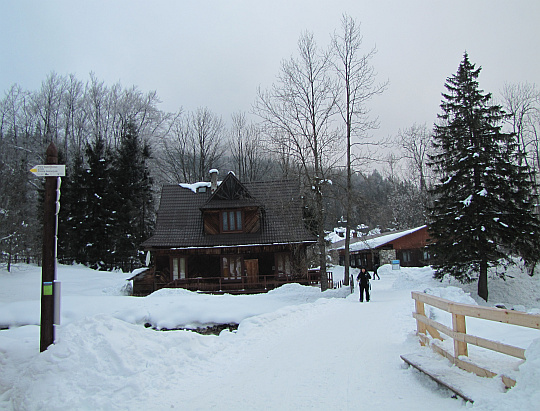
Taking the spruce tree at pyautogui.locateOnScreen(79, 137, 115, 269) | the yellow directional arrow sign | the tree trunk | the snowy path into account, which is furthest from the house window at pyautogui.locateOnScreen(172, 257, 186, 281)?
the yellow directional arrow sign

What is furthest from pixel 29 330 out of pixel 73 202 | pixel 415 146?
pixel 415 146

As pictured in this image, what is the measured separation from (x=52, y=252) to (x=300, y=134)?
19.8 meters

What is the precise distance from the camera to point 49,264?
7.56m

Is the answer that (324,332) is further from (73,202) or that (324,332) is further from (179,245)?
(73,202)

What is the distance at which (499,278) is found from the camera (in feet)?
86.8

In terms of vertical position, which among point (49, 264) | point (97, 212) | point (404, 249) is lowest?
point (404, 249)

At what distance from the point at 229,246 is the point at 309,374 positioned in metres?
22.1

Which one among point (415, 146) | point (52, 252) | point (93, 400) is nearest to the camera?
point (93, 400)

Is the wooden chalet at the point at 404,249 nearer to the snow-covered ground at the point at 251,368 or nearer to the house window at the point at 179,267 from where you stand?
the house window at the point at 179,267

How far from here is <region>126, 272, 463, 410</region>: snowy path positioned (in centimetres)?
518

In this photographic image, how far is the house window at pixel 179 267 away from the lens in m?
28.9

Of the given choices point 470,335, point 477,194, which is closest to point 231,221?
point 477,194

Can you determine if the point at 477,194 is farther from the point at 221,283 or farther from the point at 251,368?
the point at 251,368

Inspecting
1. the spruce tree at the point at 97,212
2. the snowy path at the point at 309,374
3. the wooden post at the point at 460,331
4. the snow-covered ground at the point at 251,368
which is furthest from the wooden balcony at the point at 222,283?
the wooden post at the point at 460,331
